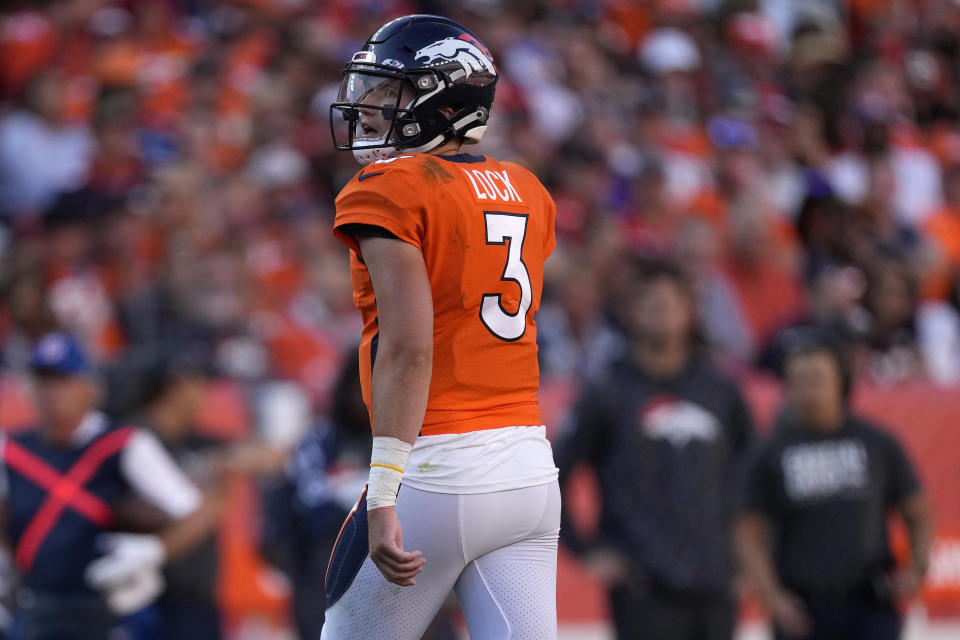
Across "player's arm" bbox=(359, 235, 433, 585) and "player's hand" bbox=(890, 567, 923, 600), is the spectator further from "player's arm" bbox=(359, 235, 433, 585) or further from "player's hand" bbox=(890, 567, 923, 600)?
"player's arm" bbox=(359, 235, 433, 585)

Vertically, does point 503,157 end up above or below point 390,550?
below

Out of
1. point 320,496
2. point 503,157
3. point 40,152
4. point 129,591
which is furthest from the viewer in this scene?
point 503,157

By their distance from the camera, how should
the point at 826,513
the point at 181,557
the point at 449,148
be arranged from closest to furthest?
the point at 449,148, the point at 826,513, the point at 181,557

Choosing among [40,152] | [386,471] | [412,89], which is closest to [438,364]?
[386,471]

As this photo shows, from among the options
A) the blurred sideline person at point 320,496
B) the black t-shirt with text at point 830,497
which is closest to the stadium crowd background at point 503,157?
the blurred sideline person at point 320,496

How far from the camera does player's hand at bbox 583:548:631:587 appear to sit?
269 inches

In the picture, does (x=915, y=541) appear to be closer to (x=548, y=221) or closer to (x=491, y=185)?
(x=548, y=221)

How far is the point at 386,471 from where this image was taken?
343 cm

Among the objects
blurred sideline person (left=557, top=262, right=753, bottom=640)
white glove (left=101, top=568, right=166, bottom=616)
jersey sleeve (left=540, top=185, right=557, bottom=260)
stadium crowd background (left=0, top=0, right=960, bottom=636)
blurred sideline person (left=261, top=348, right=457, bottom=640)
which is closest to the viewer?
jersey sleeve (left=540, top=185, right=557, bottom=260)

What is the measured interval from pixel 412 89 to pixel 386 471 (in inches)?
37.1

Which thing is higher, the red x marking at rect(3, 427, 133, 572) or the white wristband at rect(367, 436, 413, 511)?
the white wristband at rect(367, 436, 413, 511)

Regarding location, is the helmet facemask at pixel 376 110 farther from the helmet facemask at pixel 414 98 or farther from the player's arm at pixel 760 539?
the player's arm at pixel 760 539

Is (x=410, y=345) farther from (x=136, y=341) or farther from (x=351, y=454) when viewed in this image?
(x=136, y=341)

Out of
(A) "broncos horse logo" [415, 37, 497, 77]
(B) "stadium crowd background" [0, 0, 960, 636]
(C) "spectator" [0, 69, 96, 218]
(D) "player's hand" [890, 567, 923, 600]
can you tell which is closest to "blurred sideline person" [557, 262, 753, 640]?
(D) "player's hand" [890, 567, 923, 600]
